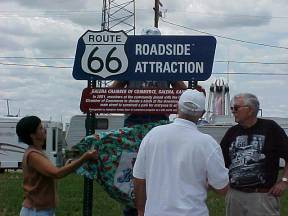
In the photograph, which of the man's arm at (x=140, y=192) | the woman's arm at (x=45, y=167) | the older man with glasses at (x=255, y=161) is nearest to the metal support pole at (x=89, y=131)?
the older man with glasses at (x=255, y=161)

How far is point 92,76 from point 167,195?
9.44ft

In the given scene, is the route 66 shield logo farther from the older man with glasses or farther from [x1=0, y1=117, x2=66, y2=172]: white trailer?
[x1=0, y1=117, x2=66, y2=172]: white trailer

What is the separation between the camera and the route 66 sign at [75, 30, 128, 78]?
24.2ft

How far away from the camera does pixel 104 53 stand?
742 cm

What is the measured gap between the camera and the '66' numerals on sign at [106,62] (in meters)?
7.38

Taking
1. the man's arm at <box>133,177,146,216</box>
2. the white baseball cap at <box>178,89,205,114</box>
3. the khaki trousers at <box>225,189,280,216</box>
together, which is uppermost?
the white baseball cap at <box>178,89,205,114</box>

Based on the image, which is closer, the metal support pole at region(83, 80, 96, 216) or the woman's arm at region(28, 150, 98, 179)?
the woman's arm at region(28, 150, 98, 179)

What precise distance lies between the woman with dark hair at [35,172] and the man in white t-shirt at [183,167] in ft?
3.38

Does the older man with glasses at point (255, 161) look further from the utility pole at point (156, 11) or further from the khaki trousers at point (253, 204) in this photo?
the utility pole at point (156, 11)

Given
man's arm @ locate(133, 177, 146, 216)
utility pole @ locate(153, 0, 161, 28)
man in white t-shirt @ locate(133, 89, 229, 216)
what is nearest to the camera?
man in white t-shirt @ locate(133, 89, 229, 216)

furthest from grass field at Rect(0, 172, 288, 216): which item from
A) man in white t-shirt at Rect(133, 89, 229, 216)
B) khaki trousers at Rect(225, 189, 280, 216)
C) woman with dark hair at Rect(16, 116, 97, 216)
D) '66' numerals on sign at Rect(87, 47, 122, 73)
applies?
man in white t-shirt at Rect(133, 89, 229, 216)

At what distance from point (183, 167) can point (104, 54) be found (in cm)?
287

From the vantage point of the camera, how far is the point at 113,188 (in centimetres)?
685

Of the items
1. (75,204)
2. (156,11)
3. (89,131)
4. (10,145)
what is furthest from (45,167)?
(156,11)
